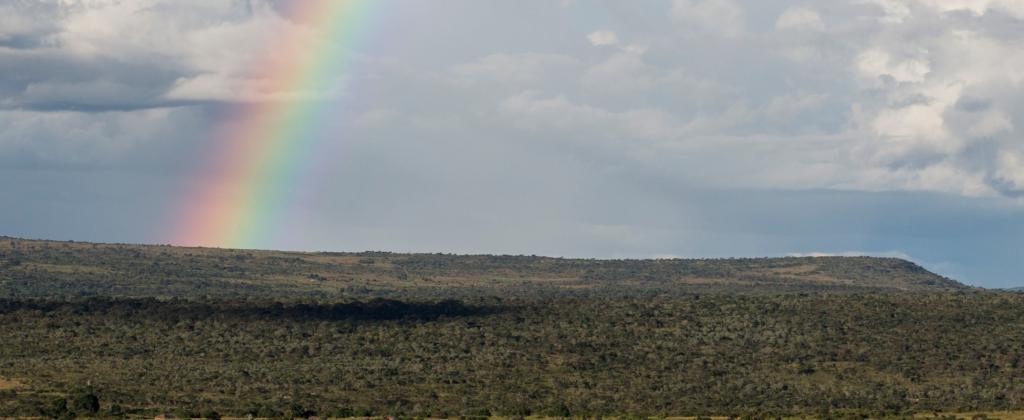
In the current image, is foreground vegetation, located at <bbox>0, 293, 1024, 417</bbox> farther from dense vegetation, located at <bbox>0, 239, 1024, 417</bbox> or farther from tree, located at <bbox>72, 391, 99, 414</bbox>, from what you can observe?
tree, located at <bbox>72, 391, 99, 414</bbox>

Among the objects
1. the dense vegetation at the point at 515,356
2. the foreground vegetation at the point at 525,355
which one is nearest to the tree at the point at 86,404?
the dense vegetation at the point at 515,356

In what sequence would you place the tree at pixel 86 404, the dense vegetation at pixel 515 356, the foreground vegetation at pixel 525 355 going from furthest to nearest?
the foreground vegetation at pixel 525 355 → the dense vegetation at pixel 515 356 → the tree at pixel 86 404

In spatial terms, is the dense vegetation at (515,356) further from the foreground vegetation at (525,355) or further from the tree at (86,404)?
the foreground vegetation at (525,355)

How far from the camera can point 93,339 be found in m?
141

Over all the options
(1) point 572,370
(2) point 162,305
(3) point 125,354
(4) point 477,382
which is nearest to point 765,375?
(1) point 572,370

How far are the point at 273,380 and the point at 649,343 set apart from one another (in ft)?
124

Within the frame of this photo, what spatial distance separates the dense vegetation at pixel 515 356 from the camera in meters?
111

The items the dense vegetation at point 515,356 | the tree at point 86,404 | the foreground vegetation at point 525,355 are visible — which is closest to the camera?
the tree at point 86,404

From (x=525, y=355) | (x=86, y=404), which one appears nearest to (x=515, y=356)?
(x=525, y=355)

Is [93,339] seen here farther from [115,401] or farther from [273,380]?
[115,401]

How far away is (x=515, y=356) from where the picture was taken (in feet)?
448

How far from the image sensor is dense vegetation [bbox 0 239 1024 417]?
111438mm

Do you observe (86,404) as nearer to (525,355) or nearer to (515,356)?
(515,356)

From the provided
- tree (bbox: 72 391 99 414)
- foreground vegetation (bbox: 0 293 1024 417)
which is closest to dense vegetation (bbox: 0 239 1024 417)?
tree (bbox: 72 391 99 414)
